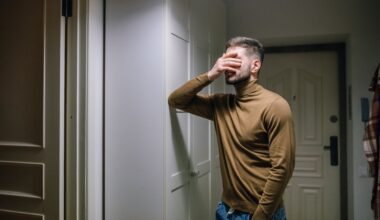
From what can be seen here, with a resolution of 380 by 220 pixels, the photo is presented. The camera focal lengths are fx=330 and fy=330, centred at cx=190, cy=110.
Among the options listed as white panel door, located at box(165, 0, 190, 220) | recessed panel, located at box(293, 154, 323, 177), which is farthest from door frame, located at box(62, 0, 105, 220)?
recessed panel, located at box(293, 154, 323, 177)

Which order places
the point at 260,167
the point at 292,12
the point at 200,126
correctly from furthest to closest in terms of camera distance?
the point at 292,12, the point at 200,126, the point at 260,167

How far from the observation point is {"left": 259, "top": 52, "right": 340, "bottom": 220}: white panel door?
116 inches

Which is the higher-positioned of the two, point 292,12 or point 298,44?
point 292,12

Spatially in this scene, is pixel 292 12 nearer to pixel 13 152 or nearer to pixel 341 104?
pixel 341 104

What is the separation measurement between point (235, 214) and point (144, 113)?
2.10ft

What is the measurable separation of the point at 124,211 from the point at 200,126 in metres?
0.73

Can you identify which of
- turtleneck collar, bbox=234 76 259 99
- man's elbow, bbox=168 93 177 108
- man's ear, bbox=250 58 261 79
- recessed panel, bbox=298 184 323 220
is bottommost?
recessed panel, bbox=298 184 323 220

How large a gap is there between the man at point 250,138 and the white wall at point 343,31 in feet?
4.28

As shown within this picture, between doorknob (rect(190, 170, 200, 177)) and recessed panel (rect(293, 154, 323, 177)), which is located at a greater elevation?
doorknob (rect(190, 170, 200, 177))

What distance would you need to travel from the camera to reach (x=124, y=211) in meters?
1.62

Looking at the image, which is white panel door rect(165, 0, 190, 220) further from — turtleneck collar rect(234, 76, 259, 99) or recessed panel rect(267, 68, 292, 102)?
recessed panel rect(267, 68, 292, 102)

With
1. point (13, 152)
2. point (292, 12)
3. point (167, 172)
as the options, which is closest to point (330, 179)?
point (292, 12)

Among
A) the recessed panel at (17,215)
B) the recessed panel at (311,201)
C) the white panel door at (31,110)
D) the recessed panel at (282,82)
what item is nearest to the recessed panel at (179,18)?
the white panel door at (31,110)

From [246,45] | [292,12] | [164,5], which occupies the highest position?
[292,12]
